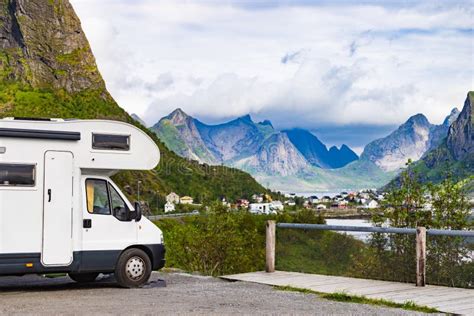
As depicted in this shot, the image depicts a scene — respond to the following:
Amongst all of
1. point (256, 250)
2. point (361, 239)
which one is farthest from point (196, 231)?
point (361, 239)

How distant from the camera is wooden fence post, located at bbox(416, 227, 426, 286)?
1340 cm

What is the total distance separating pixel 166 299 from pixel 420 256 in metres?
4.51

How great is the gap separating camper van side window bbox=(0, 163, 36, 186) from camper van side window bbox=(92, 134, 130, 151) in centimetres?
122

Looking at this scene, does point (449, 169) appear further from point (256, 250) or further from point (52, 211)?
point (52, 211)

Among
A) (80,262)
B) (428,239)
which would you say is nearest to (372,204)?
(428,239)

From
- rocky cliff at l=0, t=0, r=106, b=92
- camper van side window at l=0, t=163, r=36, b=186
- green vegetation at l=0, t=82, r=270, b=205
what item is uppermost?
rocky cliff at l=0, t=0, r=106, b=92

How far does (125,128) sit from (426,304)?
617 centimetres

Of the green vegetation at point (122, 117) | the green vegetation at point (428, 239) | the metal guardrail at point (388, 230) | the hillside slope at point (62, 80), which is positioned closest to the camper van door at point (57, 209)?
the metal guardrail at point (388, 230)

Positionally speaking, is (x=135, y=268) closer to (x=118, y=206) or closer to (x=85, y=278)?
(x=118, y=206)

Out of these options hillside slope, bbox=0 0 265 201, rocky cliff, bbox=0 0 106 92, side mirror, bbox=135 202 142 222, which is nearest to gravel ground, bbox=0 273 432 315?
side mirror, bbox=135 202 142 222

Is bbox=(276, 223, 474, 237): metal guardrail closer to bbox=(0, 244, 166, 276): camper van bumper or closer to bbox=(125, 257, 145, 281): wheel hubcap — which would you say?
bbox=(0, 244, 166, 276): camper van bumper

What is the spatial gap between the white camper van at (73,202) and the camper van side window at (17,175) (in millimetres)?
17

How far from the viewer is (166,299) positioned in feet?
40.7

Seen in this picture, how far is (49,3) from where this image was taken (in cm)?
18450
